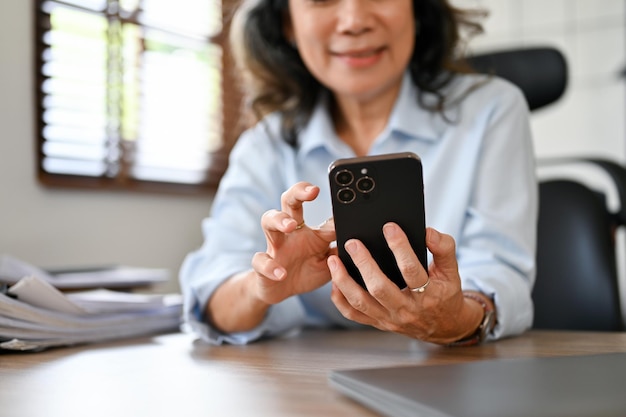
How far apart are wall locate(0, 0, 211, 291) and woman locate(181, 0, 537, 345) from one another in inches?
25.0

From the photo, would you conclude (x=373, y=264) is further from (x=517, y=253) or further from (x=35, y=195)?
(x=35, y=195)

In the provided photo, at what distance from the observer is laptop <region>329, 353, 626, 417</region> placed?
381 millimetres

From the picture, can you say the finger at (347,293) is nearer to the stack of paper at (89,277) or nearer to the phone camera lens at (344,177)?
the phone camera lens at (344,177)

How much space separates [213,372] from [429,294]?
0.21 m

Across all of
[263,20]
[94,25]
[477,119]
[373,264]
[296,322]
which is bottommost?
[296,322]

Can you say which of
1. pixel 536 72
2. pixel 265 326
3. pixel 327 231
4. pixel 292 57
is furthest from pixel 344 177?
pixel 536 72

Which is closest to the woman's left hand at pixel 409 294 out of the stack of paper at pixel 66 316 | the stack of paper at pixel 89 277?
the stack of paper at pixel 66 316

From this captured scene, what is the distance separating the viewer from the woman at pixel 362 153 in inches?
28.4

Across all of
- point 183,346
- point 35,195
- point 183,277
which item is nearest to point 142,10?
point 35,195

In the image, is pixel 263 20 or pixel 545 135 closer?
pixel 263 20

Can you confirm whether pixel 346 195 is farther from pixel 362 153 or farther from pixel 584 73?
pixel 584 73

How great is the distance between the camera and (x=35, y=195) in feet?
5.61

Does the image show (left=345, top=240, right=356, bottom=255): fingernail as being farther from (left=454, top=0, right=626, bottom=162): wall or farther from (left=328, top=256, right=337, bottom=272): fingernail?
(left=454, top=0, right=626, bottom=162): wall

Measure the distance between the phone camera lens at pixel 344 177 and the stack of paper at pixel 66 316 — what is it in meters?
0.37
